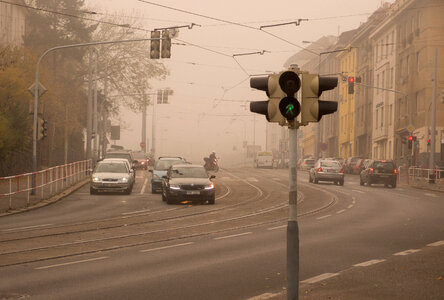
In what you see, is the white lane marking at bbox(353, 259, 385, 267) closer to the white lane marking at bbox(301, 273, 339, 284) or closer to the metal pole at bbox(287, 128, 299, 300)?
the white lane marking at bbox(301, 273, 339, 284)

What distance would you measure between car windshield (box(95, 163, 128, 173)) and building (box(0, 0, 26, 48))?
78.7 ft

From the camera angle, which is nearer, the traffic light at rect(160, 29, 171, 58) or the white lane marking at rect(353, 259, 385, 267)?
the white lane marking at rect(353, 259, 385, 267)

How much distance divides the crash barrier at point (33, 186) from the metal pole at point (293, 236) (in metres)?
16.9

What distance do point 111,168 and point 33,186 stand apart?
6.34 m

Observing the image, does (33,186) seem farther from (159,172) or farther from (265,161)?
(265,161)

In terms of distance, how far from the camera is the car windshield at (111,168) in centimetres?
3569

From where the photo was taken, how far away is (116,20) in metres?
71.8

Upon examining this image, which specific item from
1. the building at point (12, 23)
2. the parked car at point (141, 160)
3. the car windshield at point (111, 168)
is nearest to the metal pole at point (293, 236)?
the car windshield at point (111, 168)

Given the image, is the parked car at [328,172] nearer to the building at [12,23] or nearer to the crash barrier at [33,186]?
the crash barrier at [33,186]

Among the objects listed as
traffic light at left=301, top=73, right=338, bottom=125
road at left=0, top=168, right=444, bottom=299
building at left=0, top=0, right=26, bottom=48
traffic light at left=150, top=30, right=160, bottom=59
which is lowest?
road at left=0, top=168, right=444, bottom=299

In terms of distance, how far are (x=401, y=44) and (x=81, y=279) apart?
202 ft

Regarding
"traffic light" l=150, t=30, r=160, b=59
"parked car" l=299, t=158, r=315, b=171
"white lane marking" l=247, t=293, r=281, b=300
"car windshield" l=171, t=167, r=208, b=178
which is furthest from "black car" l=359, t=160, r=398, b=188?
"white lane marking" l=247, t=293, r=281, b=300

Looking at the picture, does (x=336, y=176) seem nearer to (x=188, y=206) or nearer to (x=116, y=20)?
(x=188, y=206)

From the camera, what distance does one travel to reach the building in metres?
60.2
